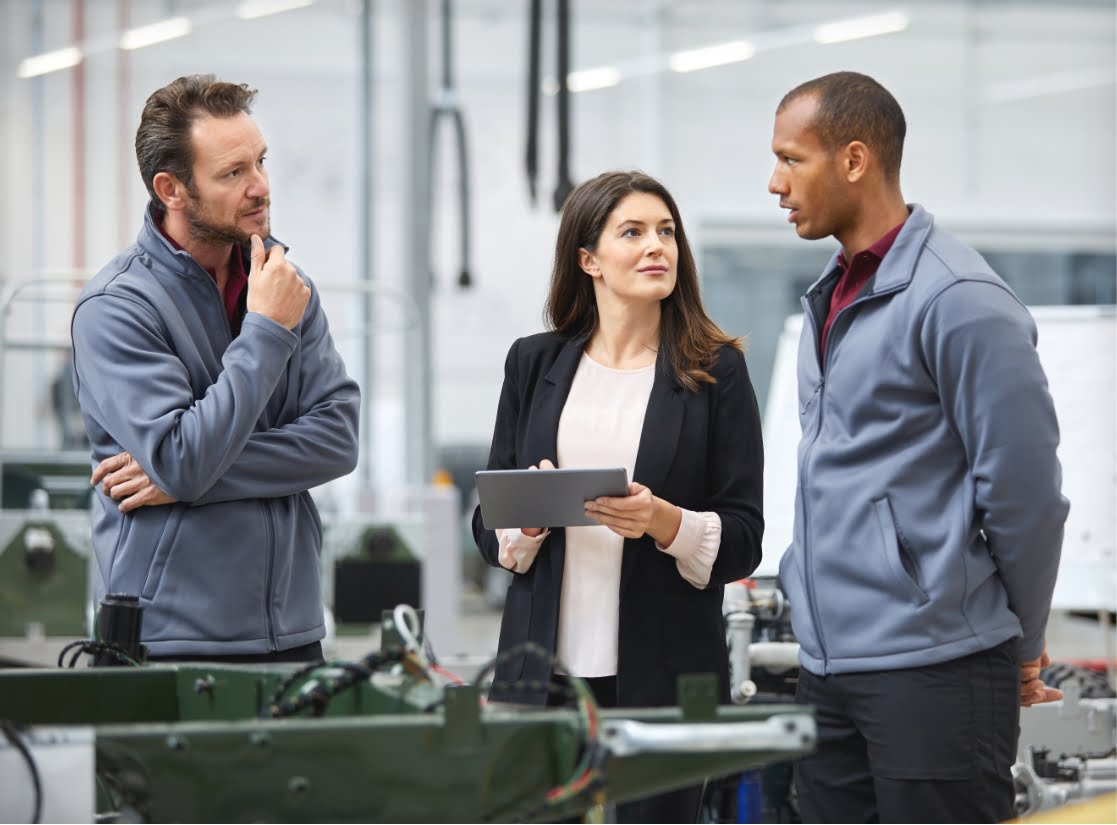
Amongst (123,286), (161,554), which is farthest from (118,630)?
(123,286)

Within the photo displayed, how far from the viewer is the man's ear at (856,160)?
6.16 feet

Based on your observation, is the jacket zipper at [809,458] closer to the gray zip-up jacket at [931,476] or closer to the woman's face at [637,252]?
the gray zip-up jacket at [931,476]

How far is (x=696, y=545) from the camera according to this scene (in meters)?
1.97

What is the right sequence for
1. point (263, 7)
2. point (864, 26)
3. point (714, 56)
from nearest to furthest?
point (263, 7)
point (714, 56)
point (864, 26)

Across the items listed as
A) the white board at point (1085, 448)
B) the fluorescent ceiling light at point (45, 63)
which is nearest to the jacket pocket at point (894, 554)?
the white board at point (1085, 448)

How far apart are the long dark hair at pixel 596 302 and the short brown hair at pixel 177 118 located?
1.72ft

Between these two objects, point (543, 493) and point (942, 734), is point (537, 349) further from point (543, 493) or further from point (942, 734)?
point (942, 734)

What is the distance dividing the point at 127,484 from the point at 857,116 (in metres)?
1.06

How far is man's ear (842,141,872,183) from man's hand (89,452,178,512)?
3.19 ft

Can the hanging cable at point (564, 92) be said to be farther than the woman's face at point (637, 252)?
Yes

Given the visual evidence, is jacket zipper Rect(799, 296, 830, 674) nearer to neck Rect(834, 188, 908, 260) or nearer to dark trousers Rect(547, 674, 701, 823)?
neck Rect(834, 188, 908, 260)

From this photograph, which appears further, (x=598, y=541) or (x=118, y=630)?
(x=598, y=541)

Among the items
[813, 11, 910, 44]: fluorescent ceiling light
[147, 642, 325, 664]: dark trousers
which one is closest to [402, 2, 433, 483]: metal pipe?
[147, 642, 325, 664]: dark trousers

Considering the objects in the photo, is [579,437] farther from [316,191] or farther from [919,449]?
[316,191]
